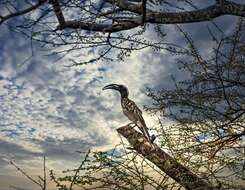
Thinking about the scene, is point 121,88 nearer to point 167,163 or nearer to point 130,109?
point 130,109

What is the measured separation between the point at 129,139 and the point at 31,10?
2387 millimetres

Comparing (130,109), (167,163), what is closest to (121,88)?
(130,109)

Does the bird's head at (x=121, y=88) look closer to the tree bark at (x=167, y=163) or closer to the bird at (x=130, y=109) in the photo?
the bird at (x=130, y=109)

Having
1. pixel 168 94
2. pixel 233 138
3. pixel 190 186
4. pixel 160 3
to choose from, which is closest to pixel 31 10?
pixel 160 3

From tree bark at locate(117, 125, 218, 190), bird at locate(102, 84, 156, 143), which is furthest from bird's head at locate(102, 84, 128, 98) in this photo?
tree bark at locate(117, 125, 218, 190)

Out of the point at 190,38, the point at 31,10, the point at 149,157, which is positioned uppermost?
the point at 190,38

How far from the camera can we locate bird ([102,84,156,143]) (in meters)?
6.96

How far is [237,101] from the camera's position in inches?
290

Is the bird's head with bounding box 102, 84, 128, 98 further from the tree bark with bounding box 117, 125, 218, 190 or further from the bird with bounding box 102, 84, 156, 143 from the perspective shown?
the tree bark with bounding box 117, 125, 218, 190

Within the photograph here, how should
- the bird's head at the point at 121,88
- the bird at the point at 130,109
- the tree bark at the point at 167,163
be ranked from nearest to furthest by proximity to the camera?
the tree bark at the point at 167,163, the bird at the point at 130,109, the bird's head at the point at 121,88

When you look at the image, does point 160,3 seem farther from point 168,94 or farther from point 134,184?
point 134,184

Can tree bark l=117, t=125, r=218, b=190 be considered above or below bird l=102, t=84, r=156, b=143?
below

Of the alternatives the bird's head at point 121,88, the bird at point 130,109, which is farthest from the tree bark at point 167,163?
the bird's head at point 121,88

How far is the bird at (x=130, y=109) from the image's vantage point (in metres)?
6.96
